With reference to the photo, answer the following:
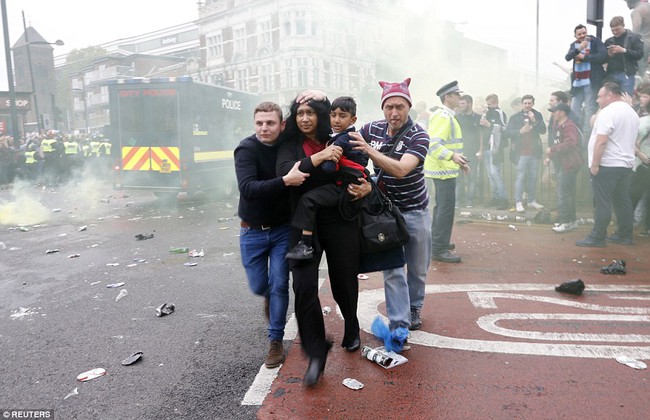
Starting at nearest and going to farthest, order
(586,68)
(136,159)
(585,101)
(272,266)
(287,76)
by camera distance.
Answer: (272,266) → (586,68) → (585,101) → (136,159) → (287,76)

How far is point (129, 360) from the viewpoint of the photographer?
3.21 m

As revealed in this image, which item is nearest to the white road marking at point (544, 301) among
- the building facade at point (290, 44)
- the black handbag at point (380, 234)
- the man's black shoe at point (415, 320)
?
the man's black shoe at point (415, 320)

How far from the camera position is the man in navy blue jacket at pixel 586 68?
7.50m

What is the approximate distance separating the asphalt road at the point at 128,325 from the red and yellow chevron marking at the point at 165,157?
3.04 meters

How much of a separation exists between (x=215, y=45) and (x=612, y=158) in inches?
1242

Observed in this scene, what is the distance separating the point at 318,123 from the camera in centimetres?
286

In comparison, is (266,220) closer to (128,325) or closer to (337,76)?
(128,325)

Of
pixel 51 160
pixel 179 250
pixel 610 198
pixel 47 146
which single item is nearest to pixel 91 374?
pixel 179 250

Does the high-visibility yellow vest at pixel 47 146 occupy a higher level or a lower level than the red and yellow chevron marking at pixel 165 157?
higher

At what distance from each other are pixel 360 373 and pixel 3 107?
3751 centimetres

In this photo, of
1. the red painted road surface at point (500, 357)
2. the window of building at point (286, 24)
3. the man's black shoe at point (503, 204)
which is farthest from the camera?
the window of building at point (286, 24)

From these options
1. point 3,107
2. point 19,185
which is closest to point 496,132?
point 19,185

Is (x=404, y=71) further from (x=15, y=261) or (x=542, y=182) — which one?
(x=15, y=261)

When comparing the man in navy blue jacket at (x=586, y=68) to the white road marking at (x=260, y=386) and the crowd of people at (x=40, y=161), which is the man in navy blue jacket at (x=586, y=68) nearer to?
the white road marking at (x=260, y=386)
